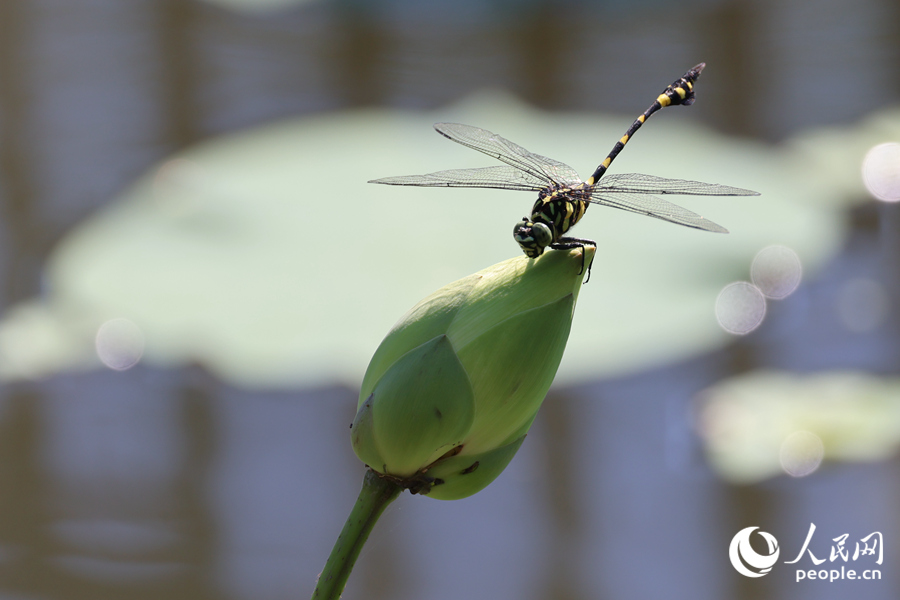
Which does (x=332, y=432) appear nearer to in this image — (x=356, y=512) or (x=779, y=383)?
(x=779, y=383)

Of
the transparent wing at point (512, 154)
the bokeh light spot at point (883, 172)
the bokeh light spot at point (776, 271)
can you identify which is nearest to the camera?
the transparent wing at point (512, 154)

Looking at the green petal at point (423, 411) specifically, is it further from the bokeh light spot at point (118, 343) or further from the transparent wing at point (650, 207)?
the bokeh light spot at point (118, 343)

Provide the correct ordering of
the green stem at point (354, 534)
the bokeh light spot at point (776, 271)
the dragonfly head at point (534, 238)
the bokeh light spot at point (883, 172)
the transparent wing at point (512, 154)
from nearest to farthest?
the green stem at point (354, 534)
the dragonfly head at point (534, 238)
the transparent wing at point (512, 154)
the bokeh light spot at point (776, 271)
the bokeh light spot at point (883, 172)

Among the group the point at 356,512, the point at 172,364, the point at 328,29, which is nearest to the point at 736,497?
the point at 172,364

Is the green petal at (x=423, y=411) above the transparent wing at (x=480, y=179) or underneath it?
underneath

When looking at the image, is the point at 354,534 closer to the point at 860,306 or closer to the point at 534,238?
the point at 534,238

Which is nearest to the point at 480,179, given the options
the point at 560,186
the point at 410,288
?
the point at 560,186

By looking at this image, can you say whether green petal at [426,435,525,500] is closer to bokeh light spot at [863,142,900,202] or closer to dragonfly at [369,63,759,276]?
dragonfly at [369,63,759,276]

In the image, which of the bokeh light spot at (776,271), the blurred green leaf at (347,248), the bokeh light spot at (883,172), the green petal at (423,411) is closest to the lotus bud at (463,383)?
the green petal at (423,411)
